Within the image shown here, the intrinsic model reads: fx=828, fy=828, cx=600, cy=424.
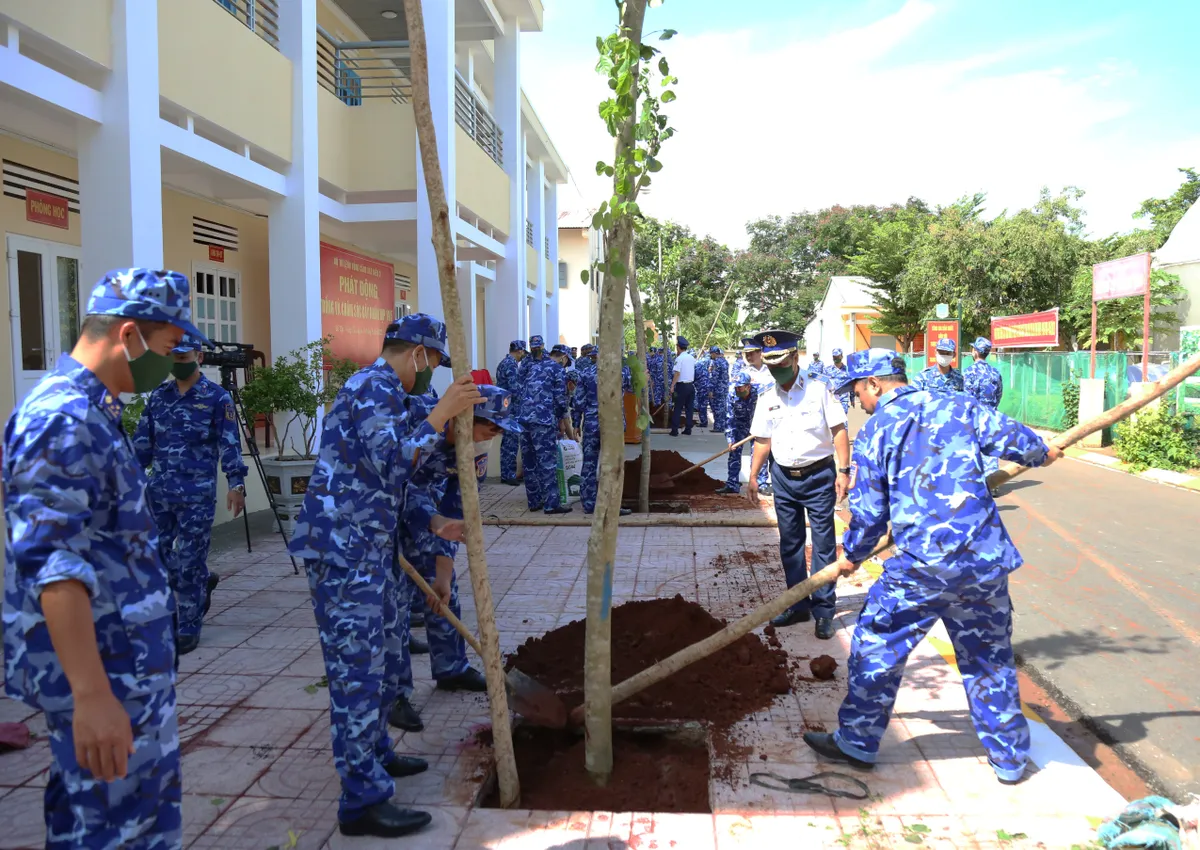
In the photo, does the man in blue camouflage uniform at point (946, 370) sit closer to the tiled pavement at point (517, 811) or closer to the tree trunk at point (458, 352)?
the tiled pavement at point (517, 811)

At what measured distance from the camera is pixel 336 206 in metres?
11.0

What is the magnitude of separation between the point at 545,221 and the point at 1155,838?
2609 cm

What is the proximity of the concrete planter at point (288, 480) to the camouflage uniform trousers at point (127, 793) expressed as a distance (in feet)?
17.7

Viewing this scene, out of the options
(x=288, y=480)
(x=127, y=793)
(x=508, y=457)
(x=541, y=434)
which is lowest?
(x=508, y=457)

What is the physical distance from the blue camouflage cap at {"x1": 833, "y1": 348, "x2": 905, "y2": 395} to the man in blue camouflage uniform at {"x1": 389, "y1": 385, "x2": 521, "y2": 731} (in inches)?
64.0

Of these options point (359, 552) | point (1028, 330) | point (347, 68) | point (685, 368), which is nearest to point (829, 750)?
point (359, 552)

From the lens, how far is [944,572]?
335cm

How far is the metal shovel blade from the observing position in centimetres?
384

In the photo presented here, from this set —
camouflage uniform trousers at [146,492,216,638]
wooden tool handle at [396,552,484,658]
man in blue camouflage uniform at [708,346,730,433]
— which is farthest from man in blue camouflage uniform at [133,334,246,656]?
man in blue camouflage uniform at [708,346,730,433]

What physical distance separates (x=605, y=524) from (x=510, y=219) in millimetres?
13303

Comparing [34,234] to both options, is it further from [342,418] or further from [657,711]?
[657,711]

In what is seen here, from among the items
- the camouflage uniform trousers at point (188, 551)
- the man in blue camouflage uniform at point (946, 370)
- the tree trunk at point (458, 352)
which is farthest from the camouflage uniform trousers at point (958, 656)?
the man in blue camouflage uniform at point (946, 370)

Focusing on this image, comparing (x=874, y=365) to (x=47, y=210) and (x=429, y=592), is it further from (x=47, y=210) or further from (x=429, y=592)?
(x=47, y=210)

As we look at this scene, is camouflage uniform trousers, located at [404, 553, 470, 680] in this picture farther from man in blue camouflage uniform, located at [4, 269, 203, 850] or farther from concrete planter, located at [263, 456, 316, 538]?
concrete planter, located at [263, 456, 316, 538]
